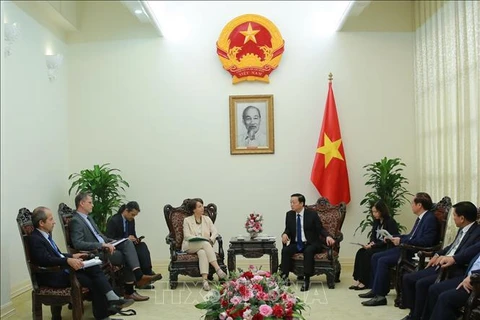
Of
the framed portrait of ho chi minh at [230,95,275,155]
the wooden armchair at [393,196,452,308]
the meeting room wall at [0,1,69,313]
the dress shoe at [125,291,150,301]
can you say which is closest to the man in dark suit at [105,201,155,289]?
the dress shoe at [125,291,150,301]

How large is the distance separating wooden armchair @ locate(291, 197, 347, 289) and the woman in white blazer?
3.25 feet

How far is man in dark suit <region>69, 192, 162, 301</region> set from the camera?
615cm

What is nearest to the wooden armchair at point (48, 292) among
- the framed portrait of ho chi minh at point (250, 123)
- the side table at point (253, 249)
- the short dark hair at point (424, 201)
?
the side table at point (253, 249)

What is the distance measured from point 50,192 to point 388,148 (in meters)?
A: 5.35

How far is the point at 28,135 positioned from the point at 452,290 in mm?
5832

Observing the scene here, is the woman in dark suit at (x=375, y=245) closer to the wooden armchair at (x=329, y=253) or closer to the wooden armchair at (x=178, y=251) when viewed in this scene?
the wooden armchair at (x=329, y=253)

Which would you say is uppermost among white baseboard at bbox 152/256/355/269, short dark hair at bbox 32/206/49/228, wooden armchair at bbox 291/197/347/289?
short dark hair at bbox 32/206/49/228

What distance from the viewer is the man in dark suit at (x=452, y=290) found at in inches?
171

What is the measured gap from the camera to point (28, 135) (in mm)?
7820

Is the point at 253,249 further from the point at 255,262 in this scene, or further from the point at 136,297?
the point at 255,262

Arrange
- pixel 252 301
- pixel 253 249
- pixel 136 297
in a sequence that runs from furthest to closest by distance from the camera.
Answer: pixel 253 249 < pixel 136 297 < pixel 252 301

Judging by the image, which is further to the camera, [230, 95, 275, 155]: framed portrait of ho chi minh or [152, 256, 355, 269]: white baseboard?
[230, 95, 275, 155]: framed portrait of ho chi minh

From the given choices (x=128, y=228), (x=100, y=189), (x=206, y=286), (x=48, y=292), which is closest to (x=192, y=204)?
(x=128, y=228)

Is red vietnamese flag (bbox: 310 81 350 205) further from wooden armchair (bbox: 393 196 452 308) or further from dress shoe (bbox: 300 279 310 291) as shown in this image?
wooden armchair (bbox: 393 196 452 308)
